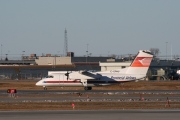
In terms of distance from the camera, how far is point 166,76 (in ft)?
449

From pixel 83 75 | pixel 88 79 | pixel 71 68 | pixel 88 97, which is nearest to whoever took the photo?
pixel 88 97

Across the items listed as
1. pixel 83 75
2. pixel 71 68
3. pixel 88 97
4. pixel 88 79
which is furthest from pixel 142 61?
pixel 71 68

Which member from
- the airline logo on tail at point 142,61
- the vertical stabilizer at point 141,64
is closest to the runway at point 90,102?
the vertical stabilizer at point 141,64

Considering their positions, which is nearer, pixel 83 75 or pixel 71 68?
pixel 83 75

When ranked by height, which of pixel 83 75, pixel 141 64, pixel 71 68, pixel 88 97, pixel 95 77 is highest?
pixel 141 64

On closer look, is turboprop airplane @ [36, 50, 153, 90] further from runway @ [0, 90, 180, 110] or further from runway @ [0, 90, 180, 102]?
runway @ [0, 90, 180, 110]

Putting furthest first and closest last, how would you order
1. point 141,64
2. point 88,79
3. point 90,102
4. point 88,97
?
point 141,64 → point 88,79 → point 88,97 → point 90,102

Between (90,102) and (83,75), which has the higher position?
(83,75)

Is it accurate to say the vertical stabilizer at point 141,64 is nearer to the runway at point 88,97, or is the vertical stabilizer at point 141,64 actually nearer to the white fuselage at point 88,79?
the white fuselage at point 88,79

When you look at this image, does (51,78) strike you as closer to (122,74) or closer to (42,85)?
(42,85)

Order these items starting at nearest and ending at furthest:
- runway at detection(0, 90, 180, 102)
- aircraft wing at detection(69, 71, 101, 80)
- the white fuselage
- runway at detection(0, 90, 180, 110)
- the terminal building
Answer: runway at detection(0, 90, 180, 110), runway at detection(0, 90, 180, 102), the white fuselage, aircraft wing at detection(69, 71, 101, 80), the terminal building

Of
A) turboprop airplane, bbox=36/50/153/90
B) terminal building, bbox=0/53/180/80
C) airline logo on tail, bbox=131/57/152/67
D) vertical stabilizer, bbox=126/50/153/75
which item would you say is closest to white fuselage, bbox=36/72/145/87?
turboprop airplane, bbox=36/50/153/90

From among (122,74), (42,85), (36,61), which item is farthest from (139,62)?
(36,61)

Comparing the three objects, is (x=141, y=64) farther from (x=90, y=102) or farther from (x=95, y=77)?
(x=90, y=102)
